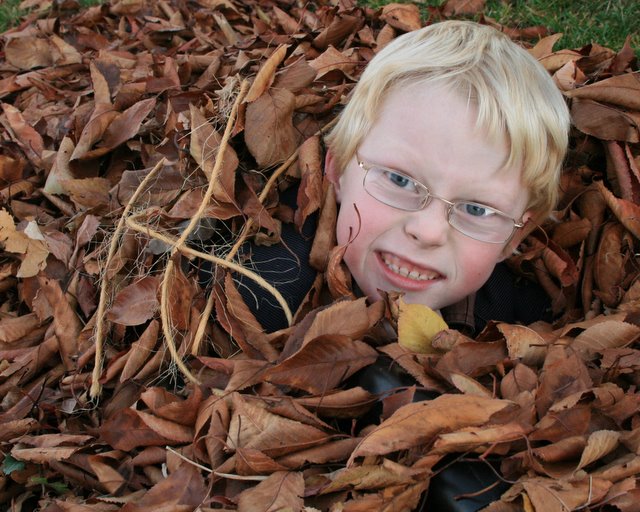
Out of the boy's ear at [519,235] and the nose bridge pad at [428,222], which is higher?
the nose bridge pad at [428,222]

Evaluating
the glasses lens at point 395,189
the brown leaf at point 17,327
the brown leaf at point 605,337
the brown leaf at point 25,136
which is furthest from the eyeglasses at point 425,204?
the brown leaf at point 25,136

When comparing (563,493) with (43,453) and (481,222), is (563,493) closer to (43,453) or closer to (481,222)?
(481,222)

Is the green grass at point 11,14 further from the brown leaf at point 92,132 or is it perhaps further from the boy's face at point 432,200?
the boy's face at point 432,200

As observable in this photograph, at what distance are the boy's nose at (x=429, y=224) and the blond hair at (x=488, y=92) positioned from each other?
0.69 feet

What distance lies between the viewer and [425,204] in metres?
1.71

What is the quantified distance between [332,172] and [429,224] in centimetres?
39

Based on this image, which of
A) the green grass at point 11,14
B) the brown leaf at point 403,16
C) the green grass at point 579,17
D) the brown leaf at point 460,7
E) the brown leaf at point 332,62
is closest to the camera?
the brown leaf at point 332,62

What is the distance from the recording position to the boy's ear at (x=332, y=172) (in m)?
1.94

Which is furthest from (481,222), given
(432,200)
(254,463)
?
(254,463)

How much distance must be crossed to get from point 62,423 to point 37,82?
1.57 metres

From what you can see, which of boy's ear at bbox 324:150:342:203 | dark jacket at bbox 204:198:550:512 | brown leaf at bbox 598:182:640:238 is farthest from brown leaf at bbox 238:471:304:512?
brown leaf at bbox 598:182:640:238

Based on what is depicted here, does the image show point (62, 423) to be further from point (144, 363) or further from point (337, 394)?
point (337, 394)

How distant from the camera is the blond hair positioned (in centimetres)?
171

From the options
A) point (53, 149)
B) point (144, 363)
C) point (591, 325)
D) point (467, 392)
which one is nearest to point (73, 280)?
point (144, 363)
